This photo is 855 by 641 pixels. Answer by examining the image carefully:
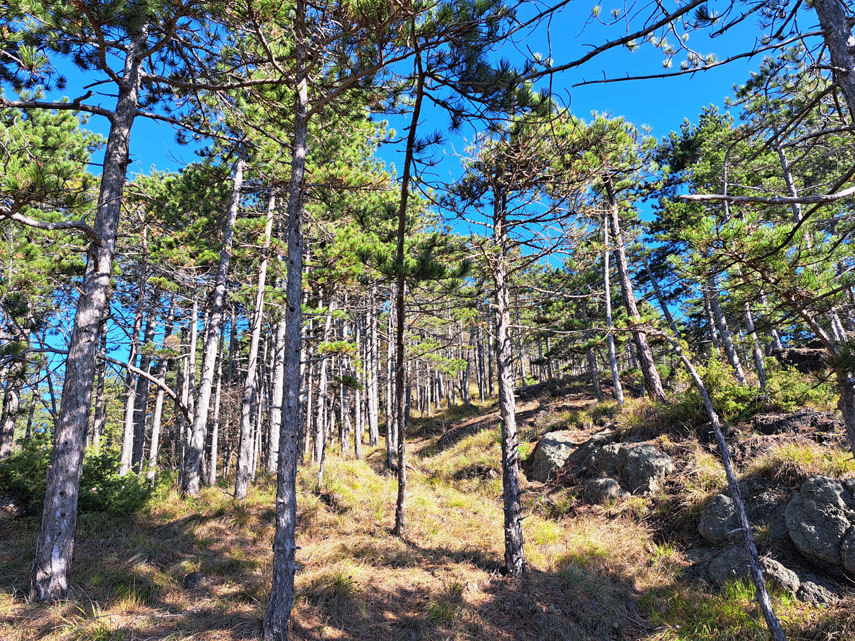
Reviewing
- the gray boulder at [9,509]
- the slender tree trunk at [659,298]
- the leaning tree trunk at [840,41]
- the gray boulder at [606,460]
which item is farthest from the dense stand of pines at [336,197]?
the slender tree trunk at [659,298]

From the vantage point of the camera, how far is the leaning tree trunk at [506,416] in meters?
6.52

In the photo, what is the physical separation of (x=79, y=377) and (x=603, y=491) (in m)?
10.5

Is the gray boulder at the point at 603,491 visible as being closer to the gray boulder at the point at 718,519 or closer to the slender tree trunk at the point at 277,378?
the gray boulder at the point at 718,519

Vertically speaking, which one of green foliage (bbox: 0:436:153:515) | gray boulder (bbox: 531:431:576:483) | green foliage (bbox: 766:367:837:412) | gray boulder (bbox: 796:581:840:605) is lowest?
gray boulder (bbox: 796:581:840:605)

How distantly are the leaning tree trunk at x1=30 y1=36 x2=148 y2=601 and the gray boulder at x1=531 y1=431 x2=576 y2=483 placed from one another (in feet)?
34.7

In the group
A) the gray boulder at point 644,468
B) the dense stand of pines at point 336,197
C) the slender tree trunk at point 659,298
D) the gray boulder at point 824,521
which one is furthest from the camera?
the slender tree trunk at point 659,298

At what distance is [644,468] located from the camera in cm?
924

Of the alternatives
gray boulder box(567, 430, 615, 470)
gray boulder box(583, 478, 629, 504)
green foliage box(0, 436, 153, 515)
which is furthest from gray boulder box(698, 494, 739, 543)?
green foliage box(0, 436, 153, 515)

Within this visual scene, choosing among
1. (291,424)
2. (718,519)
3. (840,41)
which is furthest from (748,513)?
(291,424)

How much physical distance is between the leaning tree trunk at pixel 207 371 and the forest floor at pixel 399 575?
0.59 metres

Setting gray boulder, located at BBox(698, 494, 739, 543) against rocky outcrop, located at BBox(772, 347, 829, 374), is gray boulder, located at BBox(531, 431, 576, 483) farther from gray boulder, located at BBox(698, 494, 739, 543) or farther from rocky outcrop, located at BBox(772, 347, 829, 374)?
rocky outcrop, located at BBox(772, 347, 829, 374)

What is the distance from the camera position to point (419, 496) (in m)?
10.7

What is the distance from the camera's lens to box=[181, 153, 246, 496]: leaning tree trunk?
9.27 metres

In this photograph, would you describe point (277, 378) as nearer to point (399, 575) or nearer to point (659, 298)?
point (399, 575)
